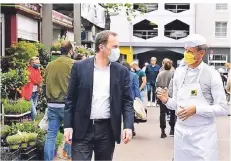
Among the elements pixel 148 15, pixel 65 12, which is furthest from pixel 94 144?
pixel 148 15

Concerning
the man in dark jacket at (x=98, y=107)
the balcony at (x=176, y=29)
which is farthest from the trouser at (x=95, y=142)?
the balcony at (x=176, y=29)

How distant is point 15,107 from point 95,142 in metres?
4.15

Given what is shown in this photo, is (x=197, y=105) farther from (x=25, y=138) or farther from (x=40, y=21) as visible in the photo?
(x=40, y=21)

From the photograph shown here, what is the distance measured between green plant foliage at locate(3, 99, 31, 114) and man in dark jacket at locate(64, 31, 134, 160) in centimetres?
397

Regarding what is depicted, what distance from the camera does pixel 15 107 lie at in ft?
29.6

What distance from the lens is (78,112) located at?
16.8 feet

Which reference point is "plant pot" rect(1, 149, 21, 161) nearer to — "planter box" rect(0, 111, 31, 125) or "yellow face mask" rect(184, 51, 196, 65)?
"planter box" rect(0, 111, 31, 125)

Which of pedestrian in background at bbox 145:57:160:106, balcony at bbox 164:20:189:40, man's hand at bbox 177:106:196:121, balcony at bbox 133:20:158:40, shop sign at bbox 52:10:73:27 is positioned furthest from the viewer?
balcony at bbox 133:20:158:40

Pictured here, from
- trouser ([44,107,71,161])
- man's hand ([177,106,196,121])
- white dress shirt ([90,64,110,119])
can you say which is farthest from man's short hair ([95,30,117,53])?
trouser ([44,107,71,161])

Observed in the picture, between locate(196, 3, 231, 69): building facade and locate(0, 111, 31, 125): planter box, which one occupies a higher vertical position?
locate(196, 3, 231, 69): building facade

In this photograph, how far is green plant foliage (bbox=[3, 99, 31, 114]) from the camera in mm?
8945

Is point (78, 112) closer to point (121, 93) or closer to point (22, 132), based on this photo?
point (121, 93)

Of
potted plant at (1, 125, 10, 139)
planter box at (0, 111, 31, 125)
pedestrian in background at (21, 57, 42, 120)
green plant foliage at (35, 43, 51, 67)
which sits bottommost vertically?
potted plant at (1, 125, 10, 139)

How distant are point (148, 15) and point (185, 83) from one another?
48528 mm
